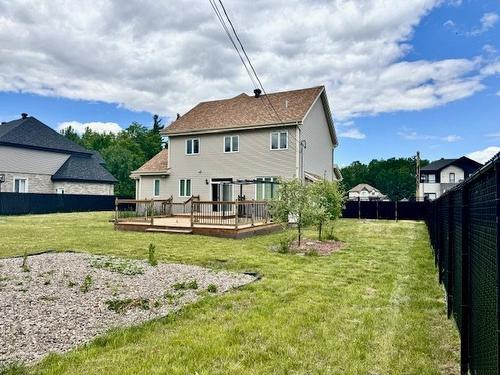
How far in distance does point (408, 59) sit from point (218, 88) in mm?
14723

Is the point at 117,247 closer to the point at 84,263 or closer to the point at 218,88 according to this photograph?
the point at 84,263

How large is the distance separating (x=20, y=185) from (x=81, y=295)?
2913 centimetres

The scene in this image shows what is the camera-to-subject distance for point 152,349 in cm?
359

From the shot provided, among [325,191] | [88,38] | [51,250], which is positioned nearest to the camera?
[51,250]

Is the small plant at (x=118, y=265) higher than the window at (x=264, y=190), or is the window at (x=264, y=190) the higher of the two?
the window at (x=264, y=190)

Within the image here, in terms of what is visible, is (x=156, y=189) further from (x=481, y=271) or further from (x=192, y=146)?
(x=481, y=271)

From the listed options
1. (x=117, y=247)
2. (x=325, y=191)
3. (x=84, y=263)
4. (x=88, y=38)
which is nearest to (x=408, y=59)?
(x=325, y=191)

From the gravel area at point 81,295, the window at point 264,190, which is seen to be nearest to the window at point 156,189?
the window at point 264,190

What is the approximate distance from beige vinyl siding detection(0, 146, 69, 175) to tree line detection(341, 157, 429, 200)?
62597 mm

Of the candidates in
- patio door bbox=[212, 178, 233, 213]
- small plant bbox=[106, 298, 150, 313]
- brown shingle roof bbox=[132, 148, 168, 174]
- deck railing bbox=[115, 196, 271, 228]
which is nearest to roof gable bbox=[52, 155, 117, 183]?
brown shingle roof bbox=[132, 148, 168, 174]

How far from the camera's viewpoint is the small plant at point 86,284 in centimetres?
574

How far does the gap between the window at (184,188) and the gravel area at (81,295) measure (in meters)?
14.8

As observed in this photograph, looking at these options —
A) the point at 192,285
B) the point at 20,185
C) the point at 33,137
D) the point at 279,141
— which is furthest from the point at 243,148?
the point at 33,137

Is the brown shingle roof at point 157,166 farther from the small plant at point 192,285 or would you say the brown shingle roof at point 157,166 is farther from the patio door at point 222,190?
the small plant at point 192,285
